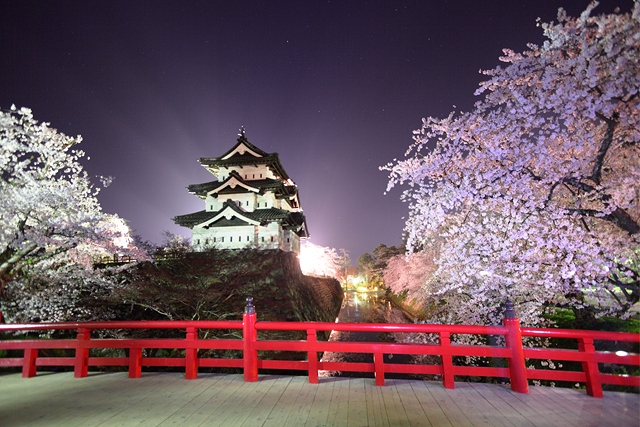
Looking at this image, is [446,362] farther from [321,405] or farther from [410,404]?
[321,405]

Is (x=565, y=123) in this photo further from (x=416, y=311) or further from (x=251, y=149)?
(x=251, y=149)

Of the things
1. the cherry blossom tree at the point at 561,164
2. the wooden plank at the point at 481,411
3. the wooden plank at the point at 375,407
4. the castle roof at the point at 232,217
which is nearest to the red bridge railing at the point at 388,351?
the wooden plank at the point at 375,407

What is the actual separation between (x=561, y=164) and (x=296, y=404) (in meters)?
6.24

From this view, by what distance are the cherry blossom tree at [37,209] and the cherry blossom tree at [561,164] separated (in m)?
12.6

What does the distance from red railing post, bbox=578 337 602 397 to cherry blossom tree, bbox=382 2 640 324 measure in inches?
39.9

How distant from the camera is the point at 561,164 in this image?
5.92m

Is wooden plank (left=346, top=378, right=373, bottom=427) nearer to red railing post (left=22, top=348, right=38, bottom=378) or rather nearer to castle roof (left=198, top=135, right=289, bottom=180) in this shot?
red railing post (left=22, top=348, right=38, bottom=378)

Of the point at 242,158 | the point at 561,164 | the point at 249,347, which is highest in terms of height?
the point at 242,158

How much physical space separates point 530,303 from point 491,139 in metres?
6.82

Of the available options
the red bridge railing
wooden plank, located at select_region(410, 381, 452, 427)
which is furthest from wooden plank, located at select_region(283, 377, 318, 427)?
wooden plank, located at select_region(410, 381, 452, 427)

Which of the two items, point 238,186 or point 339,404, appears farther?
point 238,186

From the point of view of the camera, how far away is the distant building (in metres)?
31.5

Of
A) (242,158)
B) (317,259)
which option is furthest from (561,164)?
(317,259)

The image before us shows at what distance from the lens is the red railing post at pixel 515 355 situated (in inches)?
208
